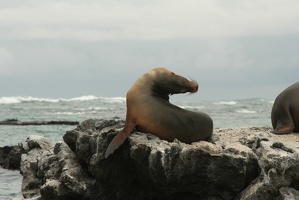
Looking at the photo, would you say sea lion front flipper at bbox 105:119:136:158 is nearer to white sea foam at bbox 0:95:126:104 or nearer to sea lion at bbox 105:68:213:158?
sea lion at bbox 105:68:213:158

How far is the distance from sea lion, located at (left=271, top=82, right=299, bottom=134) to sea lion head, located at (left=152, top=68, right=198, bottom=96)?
6.53 ft

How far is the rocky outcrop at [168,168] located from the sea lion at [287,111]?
1.19m

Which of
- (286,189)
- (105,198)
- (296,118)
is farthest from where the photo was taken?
(296,118)

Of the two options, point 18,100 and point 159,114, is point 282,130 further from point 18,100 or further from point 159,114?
point 18,100

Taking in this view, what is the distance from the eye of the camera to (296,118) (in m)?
10.1

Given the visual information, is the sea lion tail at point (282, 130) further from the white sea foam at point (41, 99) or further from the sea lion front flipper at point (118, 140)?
the white sea foam at point (41, 99)

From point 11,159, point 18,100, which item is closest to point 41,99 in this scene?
point 18,100

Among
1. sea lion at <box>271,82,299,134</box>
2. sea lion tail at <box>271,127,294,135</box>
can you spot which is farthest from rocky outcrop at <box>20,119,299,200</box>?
sea lion at <box>271,82,299,134</box>

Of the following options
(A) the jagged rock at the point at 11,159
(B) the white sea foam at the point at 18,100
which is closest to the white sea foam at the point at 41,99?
(B) the white sea foam at the point at 18,100

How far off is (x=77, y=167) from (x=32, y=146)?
2.50 meters

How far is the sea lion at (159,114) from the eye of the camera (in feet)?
27.3

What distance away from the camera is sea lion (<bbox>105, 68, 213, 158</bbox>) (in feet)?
27.3

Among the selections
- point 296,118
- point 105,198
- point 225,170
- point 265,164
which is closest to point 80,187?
point 105,198

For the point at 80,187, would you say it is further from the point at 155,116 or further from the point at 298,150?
the point at 298,150
